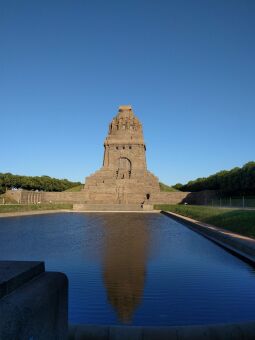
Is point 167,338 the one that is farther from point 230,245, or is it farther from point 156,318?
point 230,245

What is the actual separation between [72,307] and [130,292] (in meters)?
1.37

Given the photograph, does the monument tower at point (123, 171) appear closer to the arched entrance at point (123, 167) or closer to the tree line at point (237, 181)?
the arched entrance at point (123, 167)

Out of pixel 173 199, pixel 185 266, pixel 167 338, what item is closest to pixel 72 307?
pixel 167 338

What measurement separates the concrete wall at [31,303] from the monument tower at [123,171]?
56.9 metres

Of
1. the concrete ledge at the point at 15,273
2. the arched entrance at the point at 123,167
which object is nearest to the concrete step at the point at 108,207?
the arched entrance at the point at 123,167

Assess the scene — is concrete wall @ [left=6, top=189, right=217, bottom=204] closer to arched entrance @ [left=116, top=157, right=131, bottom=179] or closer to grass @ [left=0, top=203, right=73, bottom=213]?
arched entrance @ [left=116, top=157, right=131, bottom=179]

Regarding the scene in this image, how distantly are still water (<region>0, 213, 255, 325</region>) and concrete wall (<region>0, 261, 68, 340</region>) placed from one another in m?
2.65

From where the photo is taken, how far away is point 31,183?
77562 millimetres

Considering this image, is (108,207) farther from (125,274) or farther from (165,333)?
(165,333)

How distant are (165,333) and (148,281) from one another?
3.58 meters

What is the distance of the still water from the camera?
18.4 feet

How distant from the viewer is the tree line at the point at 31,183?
230 ft

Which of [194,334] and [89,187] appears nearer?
[194,334]

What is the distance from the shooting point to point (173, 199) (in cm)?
6134
